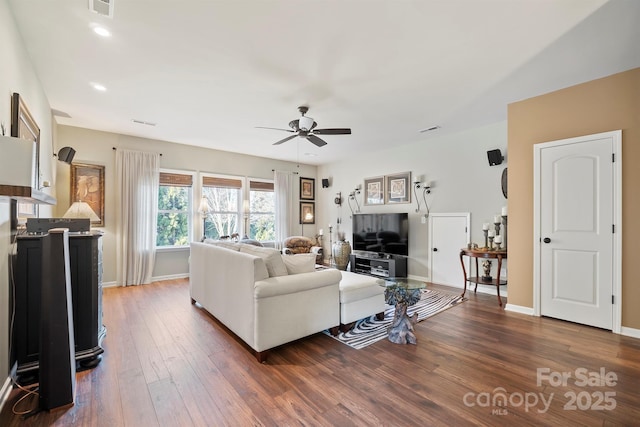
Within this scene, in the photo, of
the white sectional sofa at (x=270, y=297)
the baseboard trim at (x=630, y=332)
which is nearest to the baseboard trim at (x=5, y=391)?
the white sectional sofa at (x=270, y=297)

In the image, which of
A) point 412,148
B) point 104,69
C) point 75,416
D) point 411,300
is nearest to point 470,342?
point 411,300

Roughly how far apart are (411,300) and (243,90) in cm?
304

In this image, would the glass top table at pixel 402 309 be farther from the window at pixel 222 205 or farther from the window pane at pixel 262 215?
the window pane at pixel 262 215

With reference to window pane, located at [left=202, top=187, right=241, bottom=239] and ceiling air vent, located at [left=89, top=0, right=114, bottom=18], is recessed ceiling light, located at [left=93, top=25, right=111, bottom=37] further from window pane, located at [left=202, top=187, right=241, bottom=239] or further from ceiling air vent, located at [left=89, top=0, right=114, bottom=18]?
window pane, located at [left=202, top=187, right=241, bottom=239]

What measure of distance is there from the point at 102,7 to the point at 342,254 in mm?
5463

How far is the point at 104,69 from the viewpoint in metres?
2.81

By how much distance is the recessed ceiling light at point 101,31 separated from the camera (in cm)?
220

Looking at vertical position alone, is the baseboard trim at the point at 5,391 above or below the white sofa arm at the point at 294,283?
below

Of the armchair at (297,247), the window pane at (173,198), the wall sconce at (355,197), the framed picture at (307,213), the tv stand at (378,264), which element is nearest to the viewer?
the tv stand at (378,264)

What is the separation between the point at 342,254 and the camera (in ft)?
20.9

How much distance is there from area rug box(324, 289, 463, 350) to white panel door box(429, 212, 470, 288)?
26.9 inches

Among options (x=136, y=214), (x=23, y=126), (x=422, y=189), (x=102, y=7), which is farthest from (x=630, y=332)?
(x=136, y=214)

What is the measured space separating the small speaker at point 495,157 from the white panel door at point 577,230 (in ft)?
3.14

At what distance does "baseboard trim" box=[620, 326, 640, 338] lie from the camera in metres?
2.77
